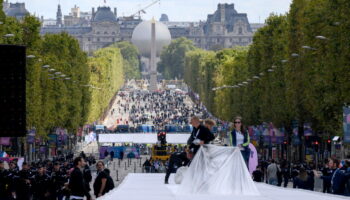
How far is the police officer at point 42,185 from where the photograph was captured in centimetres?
3609

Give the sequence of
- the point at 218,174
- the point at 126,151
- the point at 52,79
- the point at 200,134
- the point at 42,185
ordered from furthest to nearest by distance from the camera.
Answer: the point at 126,151 < the point at 52,79 < the point at 42,185 < the point at 200,134 < the point at 218,174

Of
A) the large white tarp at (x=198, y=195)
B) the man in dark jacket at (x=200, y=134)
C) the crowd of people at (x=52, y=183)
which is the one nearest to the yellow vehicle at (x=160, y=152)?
the crowd of people at (x=52, y=183)

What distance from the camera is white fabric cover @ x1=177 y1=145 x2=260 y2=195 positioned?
89.1 ft

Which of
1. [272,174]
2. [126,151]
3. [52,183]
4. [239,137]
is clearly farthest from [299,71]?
[239,137]

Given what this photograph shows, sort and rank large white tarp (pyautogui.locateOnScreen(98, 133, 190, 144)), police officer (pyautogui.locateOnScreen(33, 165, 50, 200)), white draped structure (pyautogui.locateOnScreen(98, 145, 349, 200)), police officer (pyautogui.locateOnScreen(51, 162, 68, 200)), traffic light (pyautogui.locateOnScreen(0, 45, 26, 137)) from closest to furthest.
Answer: traffic light (pyautogui.locateOnScreen(0, 45, 26, 137)) < white draped structure (pyautogui.locateOnScreen(98, 145, 349, 200)) < police officer (pyautogui.locateOnScreen(33, 165, 50, 200)) < police officer (pyautogui.locateOnScreen(51, 162, 68, 200)) < large white tarp (pyautogui.locateOnScreen(98, 133, 190, 144))

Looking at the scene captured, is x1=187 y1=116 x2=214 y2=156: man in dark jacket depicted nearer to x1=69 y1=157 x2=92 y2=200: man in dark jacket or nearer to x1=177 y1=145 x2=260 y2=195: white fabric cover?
x1=177 y1=145 x2=260 y2=195: white fabric cover

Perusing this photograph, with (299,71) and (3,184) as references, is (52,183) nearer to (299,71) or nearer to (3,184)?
(3,184)

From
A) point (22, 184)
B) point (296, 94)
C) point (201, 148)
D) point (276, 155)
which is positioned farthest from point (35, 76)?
point (201, 148)

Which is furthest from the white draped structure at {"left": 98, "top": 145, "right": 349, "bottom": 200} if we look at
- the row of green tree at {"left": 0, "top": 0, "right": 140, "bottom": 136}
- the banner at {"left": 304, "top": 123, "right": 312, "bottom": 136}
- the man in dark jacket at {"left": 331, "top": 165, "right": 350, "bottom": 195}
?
the banner at {"left": 304, "top": 123, "right": 312, "bottom": 136}

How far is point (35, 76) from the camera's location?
8594 centimetres

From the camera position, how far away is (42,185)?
36.3 metres

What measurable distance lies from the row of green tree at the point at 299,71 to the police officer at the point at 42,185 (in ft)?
85.6

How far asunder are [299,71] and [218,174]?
54791mm

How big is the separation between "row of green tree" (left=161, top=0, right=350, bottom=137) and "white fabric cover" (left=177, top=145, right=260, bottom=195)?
33.0 metres
